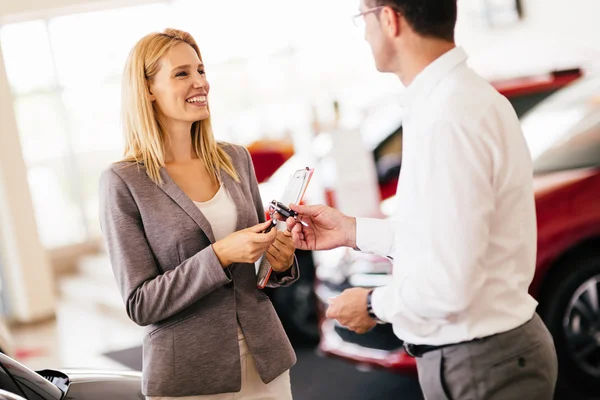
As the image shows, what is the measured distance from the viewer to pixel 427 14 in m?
1.64

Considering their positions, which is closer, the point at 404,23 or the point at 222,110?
the point at 404,23

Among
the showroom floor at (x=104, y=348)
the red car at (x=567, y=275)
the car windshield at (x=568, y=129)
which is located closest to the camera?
the red car at (x=567, y=275)

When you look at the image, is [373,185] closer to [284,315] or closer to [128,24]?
[284,315]

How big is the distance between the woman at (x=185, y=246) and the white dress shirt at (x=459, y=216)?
1.57ft

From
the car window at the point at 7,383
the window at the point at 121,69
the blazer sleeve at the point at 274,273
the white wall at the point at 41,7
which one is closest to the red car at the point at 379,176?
the blazer sleeve at the point at 274,273

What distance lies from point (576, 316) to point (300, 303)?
1.82 meters

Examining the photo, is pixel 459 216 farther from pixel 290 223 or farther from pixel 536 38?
pixel 536 38

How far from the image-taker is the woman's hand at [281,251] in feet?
6.88

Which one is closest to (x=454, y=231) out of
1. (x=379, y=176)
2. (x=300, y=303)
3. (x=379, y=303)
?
(x=379, y=303)

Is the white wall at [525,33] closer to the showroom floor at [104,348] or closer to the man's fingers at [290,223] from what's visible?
the showroom floor at [104,348]

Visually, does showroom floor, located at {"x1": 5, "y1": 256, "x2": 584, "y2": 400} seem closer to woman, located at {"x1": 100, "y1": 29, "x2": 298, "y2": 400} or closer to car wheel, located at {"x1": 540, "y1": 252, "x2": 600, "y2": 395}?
car wheel, located at {"x1": 540, "y1": 252, "x2": 600, "y2": 395}

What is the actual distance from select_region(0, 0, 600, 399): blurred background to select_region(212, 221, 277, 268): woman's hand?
2.06 meters

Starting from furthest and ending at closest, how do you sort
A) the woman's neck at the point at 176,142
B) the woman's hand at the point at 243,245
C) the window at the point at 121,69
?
the window at the point at 121,69 < the woman's neck at the point at 176,142 < the woman's hand at the point at 243,245

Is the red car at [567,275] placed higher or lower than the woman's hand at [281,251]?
lower
